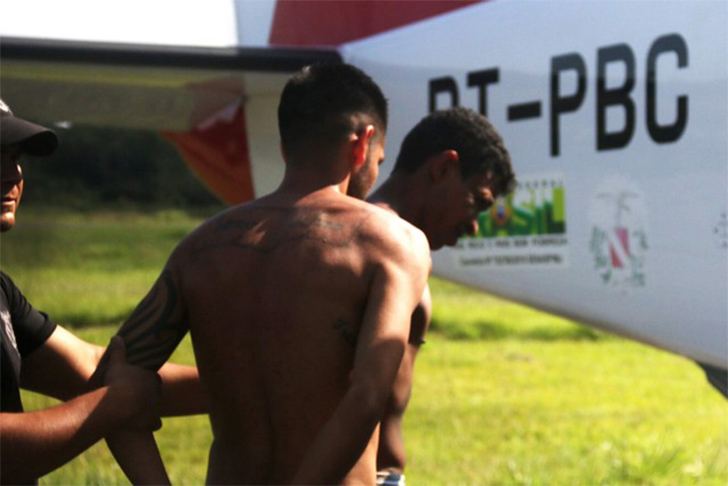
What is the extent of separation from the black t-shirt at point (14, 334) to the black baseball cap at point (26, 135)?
258mm

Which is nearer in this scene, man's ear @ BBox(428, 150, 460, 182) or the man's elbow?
the man's elbow

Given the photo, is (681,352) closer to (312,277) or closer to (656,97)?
(656,97)

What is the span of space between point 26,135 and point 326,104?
1.87 ft

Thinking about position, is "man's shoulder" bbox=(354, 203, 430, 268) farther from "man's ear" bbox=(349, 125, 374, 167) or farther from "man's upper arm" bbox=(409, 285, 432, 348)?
"man's upper arm" bbox=(409, 285, 432, 348)

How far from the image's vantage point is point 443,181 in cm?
339

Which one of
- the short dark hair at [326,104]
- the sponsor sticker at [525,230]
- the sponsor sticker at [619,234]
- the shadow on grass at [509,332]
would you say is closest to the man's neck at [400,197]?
the short dark hair at [326,104]

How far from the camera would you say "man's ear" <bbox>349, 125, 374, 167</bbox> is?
2.49 m

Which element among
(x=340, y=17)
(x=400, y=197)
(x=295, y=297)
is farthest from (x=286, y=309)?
(x=340, y=17)

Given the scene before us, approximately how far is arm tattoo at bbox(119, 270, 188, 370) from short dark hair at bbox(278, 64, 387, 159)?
0.36 m

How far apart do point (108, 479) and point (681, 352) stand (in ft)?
8.85

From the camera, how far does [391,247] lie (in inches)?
92.1

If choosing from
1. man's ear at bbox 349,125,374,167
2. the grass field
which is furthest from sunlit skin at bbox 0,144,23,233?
the grass field

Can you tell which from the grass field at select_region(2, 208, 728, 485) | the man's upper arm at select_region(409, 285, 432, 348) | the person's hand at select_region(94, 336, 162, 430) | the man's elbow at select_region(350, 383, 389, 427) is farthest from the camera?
the grass field at select_region(2, 208, 728, 485)

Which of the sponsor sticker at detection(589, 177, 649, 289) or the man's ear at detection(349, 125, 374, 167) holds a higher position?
the man's ear at detection(349, 125, 374, 167)
